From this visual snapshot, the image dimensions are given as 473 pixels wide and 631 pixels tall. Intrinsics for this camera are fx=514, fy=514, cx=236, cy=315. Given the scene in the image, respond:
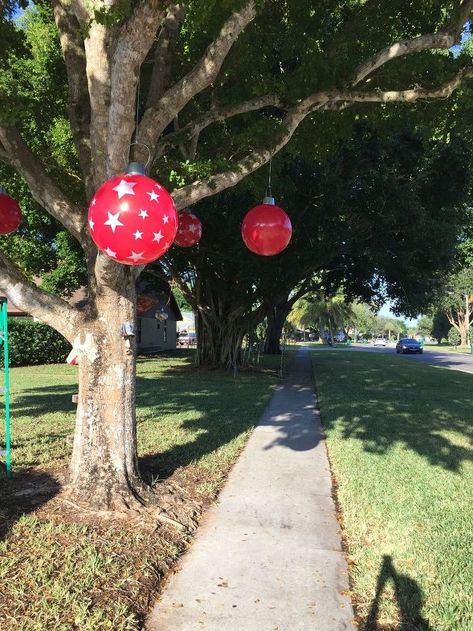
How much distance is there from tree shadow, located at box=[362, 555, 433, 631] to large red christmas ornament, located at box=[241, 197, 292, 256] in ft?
9.74

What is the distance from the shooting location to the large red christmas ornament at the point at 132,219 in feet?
10.6

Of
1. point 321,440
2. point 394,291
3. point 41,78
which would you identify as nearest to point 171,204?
point 321,440

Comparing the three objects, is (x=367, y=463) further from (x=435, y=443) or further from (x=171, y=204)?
(x=171, y=204)

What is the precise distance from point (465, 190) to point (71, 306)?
12.3 metres

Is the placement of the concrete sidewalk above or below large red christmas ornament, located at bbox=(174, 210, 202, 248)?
below

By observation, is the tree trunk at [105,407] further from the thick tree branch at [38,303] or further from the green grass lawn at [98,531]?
the green grass lawn at [98,531]

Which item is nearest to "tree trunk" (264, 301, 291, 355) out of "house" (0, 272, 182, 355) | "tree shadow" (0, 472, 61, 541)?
"house" (0, 272, 182, 355)

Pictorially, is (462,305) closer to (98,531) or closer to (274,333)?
(274,333)

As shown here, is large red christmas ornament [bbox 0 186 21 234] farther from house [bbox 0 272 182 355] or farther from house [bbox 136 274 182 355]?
house [bbox 136 274 182 355]

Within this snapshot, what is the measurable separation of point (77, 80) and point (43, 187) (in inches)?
44.6

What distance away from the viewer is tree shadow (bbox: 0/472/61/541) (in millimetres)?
4230

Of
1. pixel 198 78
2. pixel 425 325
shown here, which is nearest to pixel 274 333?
pixel 198 78

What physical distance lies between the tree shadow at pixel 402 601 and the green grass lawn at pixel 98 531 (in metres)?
1.37

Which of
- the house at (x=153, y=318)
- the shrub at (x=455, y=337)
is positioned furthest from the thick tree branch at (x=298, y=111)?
the shrub at (x=455, y=337)
